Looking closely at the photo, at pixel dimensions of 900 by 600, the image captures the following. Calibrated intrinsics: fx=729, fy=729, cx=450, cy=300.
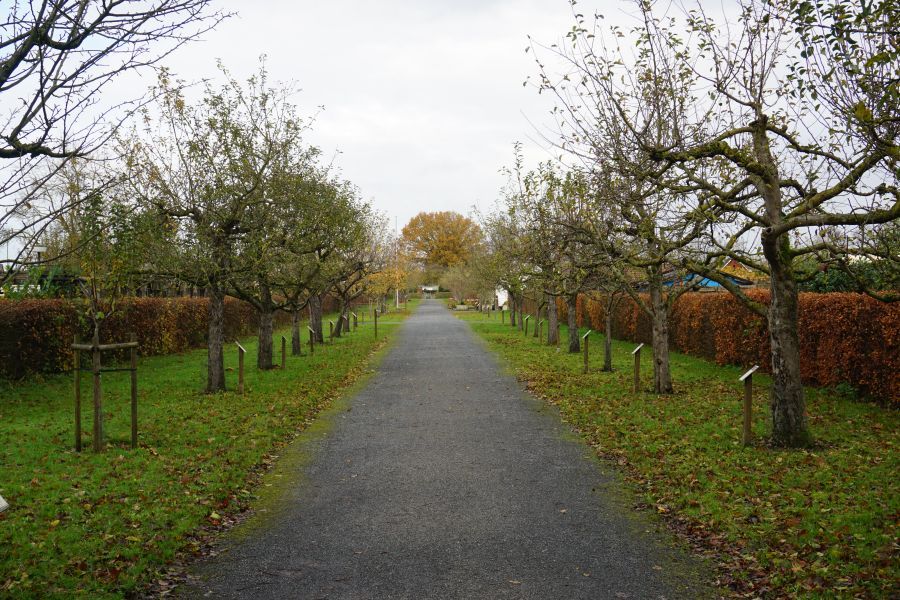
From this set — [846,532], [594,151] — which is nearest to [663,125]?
[594,151]

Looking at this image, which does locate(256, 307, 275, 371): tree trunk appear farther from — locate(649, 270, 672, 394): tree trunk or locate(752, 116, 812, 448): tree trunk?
locate(752, 116, 812, 448): tree trunk

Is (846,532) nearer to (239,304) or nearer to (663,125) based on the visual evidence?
(663,125)

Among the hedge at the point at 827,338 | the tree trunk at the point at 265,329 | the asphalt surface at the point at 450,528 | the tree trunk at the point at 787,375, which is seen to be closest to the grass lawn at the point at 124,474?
the asphalt surface at the point at 450,528

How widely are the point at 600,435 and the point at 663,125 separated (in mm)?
4434

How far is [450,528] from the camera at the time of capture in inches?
244

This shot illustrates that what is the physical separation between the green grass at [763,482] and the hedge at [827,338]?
1.56 ft

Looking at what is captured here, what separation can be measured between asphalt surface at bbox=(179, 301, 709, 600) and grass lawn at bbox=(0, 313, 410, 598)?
0.58m

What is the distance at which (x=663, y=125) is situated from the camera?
10.2 metres

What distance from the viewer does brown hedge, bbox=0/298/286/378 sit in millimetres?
14922

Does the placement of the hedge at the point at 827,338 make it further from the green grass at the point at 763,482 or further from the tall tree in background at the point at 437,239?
the tall tree in background at the point at 437,239

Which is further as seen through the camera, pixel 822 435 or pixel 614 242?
pixel 614 242

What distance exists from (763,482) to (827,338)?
6980 mm

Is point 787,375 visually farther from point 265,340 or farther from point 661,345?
point 265,340

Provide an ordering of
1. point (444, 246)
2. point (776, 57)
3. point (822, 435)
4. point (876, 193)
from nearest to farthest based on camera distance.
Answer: point (876, 193), point (776, 57), point (822, 435), point (444, 246)
